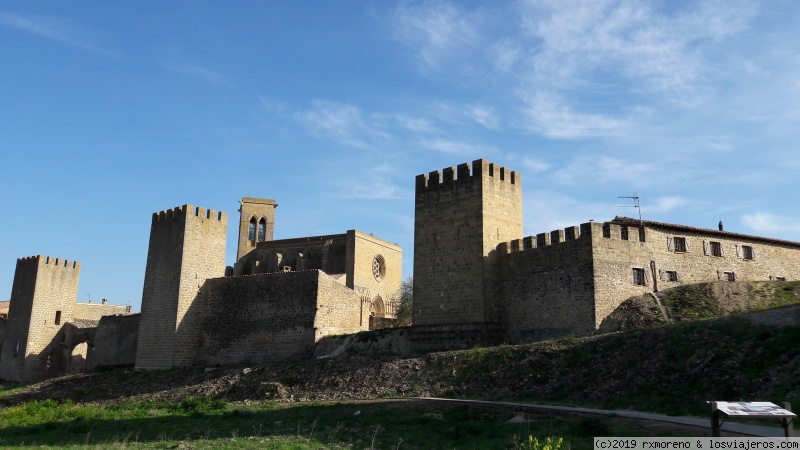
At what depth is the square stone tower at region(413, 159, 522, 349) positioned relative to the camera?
85.9 ft

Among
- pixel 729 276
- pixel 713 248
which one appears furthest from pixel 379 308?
pixel 729 276

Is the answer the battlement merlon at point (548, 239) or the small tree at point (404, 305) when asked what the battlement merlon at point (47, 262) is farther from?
the battlement merlon at point (548, 239)

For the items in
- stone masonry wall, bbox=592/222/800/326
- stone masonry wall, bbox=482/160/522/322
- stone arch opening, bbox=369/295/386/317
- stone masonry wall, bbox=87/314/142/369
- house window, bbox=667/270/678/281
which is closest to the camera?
stone masonry wall, bbox=592/222/800/326

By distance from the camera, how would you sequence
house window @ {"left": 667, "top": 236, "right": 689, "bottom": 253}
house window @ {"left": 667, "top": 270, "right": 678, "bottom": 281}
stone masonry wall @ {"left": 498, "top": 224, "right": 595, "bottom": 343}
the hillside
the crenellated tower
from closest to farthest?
the hillside
stone masonry wall @ {"left": 498, "top": 224, "right": 595, "bottom": 343}
house window @ {"left": 667, "top": 270, "right": 678, "bottom": 281}
house window @ {"left": 667, "top": 236, "right": 689, "bottom": 253}
the crenellated tower

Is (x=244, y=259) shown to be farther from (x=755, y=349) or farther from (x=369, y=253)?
(x=755, y=349)

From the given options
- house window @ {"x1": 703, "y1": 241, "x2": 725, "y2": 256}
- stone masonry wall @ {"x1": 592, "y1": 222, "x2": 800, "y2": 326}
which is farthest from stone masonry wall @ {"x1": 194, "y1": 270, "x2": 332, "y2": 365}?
house window @ {"x1": 703, "y1": 241, "x2": 725, "y2": 256}

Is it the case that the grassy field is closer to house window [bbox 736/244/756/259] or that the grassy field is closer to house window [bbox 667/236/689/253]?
house window [bbox 667/236/689/253]

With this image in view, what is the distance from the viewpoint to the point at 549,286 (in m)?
25.0

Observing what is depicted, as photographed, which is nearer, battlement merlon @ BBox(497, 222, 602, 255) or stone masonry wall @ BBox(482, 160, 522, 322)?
battlement merlon @ BBox(497, 222, 602, 255)

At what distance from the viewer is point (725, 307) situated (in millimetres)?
23719

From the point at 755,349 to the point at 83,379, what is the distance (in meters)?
31.6

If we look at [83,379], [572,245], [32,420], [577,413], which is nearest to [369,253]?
[83,379]

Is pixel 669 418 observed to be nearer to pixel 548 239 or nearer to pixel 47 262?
pixel 548 239

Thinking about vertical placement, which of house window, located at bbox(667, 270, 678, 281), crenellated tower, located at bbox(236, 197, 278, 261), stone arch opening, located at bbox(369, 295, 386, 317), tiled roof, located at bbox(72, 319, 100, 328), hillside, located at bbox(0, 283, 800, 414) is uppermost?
crenellated tower, located at bbox(236, 197, 278, 261)
